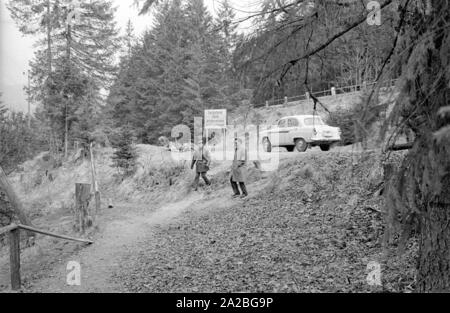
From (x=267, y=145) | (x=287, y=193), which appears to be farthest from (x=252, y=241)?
(x=267, y=145)

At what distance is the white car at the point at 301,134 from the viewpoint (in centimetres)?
1579

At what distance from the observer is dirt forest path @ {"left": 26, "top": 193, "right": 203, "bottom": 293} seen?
23.0ft

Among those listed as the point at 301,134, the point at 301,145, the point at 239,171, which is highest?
the point at 301,134

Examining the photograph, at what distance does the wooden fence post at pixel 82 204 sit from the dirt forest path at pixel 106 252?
0.60 m

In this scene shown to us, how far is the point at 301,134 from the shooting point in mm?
16781

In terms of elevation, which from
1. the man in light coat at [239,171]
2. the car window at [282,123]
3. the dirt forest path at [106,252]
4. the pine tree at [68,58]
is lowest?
the dirt forest path at [106,252]

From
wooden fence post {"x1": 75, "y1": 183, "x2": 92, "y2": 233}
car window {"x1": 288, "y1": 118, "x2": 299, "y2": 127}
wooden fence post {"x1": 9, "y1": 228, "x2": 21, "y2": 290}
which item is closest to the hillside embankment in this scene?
wooden fence post {"x1": 9, "y1": 228, "x2": 21, "y2": 290}

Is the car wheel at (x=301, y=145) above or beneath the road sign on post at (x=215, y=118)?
beneath

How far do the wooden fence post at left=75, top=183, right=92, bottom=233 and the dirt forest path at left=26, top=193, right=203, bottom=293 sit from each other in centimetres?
60

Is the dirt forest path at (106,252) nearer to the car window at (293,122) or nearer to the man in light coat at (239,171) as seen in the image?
the man in light coat at (239,171)

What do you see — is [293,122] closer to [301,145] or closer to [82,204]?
[301,145]

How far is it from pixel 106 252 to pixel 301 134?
1038cm

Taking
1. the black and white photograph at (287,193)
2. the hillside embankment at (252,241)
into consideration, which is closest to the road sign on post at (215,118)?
the black and white photograph at (287,193)

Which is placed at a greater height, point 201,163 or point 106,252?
point 201,163
